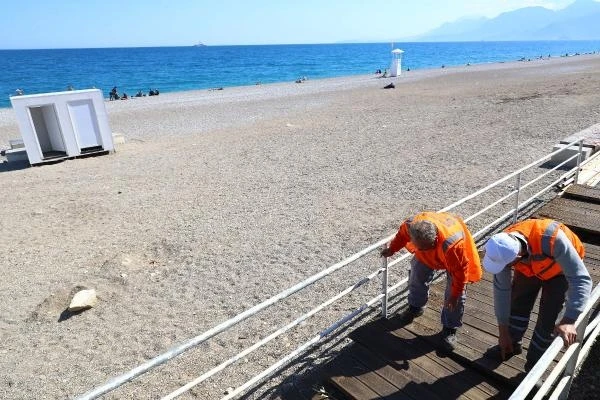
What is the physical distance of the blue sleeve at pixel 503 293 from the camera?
10.9 feet

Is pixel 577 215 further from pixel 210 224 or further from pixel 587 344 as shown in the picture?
pixel 210 224

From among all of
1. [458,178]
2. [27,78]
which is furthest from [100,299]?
[27,78]

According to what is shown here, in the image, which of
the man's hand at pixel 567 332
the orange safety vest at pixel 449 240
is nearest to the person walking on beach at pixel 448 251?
the orange safety vest at pixel 449 240

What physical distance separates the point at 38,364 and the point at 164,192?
20.6 ft

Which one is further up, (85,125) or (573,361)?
(573,361)

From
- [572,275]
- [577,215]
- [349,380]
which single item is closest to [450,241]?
[572,275]

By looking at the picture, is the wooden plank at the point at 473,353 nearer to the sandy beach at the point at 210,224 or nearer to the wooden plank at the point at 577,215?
the sandy beach at the point at 210,224

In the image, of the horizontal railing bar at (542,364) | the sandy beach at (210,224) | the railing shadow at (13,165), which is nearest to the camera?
the horizontal railing bar at (542,364)

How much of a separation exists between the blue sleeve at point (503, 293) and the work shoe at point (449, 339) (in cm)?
61

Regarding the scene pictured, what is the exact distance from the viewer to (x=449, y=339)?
13.3 feet

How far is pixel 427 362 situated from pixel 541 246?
5.05 feet

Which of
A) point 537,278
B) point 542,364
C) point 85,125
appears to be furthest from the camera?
point 85,125

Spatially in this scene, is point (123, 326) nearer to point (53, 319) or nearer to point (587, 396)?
point (53, 319)

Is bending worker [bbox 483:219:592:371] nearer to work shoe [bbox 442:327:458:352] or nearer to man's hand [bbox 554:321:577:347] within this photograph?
man's hand [bbox 554:321:577:347]
